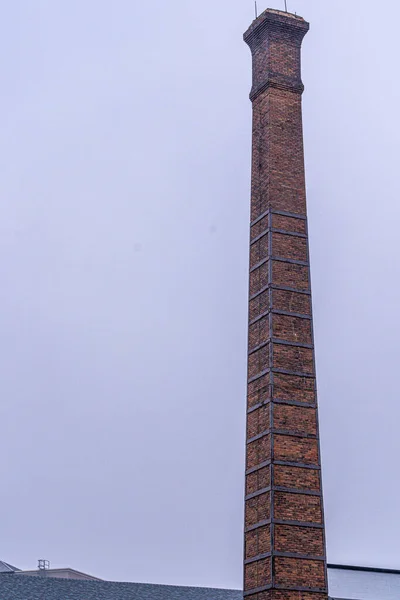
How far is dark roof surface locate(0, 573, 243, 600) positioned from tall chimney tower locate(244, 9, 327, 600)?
907 centimetres

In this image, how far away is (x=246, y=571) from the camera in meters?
20.2

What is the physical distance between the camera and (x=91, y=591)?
95.8ft

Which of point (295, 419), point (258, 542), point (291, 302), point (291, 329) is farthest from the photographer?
point (291, 302)

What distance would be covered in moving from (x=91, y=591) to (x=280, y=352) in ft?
38.1

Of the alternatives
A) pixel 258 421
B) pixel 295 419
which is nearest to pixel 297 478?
pixel 295 419

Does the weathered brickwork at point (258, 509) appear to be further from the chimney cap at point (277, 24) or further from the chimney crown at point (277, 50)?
the chimney cap at point (277, 24)

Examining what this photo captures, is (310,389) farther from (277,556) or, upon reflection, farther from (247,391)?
(277,556)

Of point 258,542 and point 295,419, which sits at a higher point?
point 295,419

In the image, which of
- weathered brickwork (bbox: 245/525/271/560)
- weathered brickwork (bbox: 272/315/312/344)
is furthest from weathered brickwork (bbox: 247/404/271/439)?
weathered brickwork (bbox: 245/525/271/560)

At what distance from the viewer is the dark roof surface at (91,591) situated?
2745cm

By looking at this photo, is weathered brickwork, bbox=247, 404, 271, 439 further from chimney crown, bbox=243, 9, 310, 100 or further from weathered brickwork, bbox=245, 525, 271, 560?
chimney crown, bbox=243, 9, 310, 100

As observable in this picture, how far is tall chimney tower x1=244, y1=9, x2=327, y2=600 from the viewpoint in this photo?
1967 cm

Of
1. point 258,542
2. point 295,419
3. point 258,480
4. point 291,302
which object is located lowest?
point 258,542

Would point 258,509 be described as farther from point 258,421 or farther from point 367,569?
point 367,569
